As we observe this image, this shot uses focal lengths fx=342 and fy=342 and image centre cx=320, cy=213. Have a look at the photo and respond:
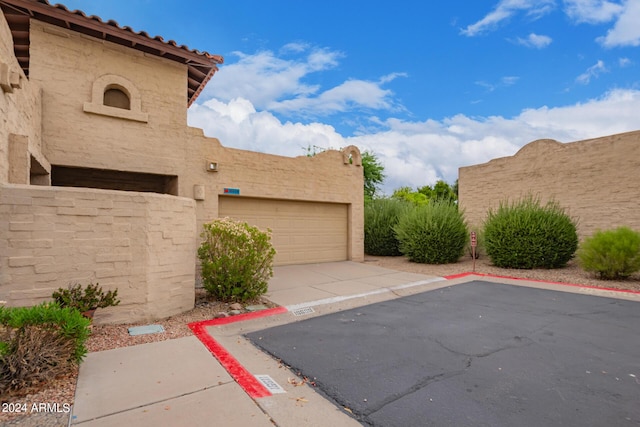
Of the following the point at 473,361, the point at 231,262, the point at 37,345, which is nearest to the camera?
the point at 37,345

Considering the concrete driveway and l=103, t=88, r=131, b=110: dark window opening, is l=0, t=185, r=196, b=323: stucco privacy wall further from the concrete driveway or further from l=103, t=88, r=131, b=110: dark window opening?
l=103, t=88, r=131, b=110: dark window opening

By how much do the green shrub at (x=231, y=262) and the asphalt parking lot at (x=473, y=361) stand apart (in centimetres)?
141

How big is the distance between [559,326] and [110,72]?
1087cm

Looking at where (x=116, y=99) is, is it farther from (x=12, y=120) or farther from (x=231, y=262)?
(x=231, y=262)

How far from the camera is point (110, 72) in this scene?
8.44 meters

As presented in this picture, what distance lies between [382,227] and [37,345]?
1444 cm

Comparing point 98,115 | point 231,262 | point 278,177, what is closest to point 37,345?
point 231,262

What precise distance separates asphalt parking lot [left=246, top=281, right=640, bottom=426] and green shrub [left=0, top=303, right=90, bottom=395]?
214 centimetres

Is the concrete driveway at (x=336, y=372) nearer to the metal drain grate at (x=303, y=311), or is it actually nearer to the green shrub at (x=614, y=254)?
the metal drain grate at (x=303, y=311)

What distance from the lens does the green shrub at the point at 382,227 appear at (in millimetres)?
16328

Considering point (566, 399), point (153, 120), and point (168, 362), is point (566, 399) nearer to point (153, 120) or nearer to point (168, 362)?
point (168, 362)

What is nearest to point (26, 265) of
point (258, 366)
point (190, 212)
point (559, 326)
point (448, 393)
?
point (190, 212)

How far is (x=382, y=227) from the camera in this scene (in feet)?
54.1

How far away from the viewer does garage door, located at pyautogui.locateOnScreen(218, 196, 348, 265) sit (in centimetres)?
1089
